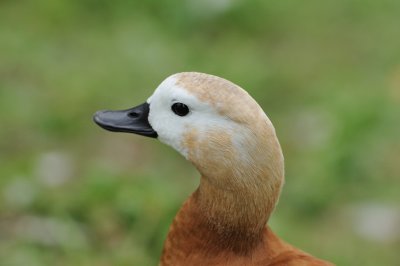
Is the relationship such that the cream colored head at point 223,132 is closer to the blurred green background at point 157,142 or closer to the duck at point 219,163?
the duck at point 219,163

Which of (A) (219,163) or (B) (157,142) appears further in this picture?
(B) (157,142)

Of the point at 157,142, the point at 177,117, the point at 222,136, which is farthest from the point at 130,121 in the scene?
the point at 157,142

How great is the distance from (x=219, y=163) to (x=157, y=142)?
1.66m

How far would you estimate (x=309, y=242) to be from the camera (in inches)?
123

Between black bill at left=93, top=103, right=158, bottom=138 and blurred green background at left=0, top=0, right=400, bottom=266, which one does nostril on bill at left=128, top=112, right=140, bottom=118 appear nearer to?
black bill at left=93, top=103, right=158, bottom=138

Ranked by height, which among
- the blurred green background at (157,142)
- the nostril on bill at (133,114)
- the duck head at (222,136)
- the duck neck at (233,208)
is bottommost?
the duck neck at (233,208)

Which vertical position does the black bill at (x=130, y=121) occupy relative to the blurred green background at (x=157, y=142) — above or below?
below

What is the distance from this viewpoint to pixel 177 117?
1911mm

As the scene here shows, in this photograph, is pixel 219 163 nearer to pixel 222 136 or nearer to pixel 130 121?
pixel 222 136

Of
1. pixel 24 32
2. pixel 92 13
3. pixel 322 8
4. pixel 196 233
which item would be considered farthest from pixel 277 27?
pixel 196 233

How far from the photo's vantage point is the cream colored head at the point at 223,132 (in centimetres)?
183

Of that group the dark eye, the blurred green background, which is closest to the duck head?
the dark eye

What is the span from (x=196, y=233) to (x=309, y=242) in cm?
117

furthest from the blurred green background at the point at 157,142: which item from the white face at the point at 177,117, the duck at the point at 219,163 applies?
the white face at the point at 177,117
